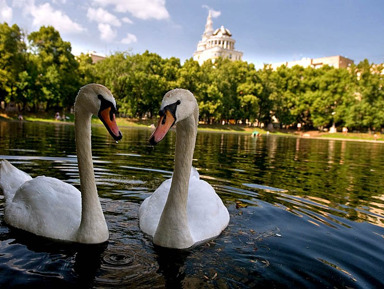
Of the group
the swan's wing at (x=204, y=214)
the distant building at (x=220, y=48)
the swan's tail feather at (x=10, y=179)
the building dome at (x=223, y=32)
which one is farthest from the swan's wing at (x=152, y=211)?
the building dome at (x=223, y=32)

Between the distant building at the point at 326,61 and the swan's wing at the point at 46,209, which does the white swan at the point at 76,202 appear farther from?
the distant building at the point at 326,61

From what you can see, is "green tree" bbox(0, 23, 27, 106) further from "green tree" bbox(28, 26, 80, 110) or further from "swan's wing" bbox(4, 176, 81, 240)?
Result: "swan's wing" bbox(4, 176, 81, 240)

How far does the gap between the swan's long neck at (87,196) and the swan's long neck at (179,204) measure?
0.68 metres

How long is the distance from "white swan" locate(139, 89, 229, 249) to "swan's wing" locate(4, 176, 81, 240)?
0.91m

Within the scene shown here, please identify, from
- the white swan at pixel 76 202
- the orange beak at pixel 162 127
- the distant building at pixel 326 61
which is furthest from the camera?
the distant building at pixel 326 61

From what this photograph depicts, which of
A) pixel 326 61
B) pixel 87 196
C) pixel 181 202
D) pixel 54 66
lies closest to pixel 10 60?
pixel 54 66

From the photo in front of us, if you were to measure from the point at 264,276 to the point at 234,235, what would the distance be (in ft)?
3.91

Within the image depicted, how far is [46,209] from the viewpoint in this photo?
399 centimetres

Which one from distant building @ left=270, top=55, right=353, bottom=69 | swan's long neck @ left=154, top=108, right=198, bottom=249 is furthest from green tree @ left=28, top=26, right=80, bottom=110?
distant building @ left=270, top=55, right=353, bottom=69

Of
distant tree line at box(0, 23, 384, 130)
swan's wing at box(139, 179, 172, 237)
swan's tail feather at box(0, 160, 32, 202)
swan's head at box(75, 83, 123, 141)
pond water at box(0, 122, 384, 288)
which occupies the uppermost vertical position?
distant tree line at box(0, 23, 384, 130)

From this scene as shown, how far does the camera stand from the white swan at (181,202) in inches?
128

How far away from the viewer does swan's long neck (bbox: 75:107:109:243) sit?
3.73 m

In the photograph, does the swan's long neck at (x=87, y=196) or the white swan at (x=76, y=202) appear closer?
the white swan at (x=76, y=202)

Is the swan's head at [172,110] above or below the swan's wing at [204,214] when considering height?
above
